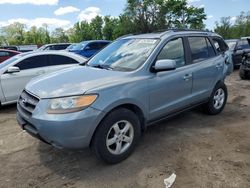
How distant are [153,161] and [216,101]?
2589 mm

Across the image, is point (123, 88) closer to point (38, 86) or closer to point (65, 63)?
point (38, 86)

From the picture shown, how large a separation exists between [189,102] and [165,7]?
159 ft

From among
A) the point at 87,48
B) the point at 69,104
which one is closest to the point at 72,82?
the point at 69,104

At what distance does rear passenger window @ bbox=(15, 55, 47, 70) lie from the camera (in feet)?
23.0

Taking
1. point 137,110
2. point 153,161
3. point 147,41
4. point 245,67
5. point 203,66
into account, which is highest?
point 147,41

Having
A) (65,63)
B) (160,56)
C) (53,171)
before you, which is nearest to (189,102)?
(160,56)

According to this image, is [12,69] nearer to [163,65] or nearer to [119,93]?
[119,93]

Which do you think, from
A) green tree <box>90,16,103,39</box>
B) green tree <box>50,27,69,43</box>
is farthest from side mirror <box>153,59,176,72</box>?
green tree <box>50,27,69,43</box>

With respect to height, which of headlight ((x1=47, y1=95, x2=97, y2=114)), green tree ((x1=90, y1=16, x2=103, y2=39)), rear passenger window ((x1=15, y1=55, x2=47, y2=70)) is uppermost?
green tree ((x1=90, y1=16, x2=103, y2=39))

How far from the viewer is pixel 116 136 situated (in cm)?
363

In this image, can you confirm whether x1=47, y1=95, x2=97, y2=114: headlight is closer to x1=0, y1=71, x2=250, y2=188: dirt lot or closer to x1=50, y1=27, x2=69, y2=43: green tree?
x1=0, y1=71, x2=250, y2=188: dirt lot

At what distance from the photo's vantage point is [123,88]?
3.60 m

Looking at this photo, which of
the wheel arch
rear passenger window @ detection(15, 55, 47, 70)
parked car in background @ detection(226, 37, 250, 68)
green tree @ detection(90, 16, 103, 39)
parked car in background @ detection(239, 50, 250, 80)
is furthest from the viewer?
green tree @ detection(90, 16, 103, 39)

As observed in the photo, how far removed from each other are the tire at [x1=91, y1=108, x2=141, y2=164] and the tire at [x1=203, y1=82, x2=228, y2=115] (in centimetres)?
226
